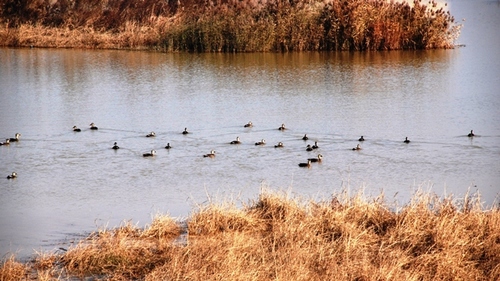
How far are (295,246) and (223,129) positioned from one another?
311 inches

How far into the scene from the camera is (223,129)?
16203 mm

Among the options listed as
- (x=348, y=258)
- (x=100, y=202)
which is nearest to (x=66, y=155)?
(x=100, y=202)

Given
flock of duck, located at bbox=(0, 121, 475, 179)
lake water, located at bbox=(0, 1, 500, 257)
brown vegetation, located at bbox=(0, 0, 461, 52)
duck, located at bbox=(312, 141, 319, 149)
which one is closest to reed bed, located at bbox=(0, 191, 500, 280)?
lake water, located at bbox=(0, 1, 500, 257)

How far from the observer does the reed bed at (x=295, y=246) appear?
792 cm

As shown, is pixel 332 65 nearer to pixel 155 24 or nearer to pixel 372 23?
pixel 372 23

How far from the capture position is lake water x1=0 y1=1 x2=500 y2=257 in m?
11.6

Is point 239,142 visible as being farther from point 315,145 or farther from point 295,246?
point 295,246

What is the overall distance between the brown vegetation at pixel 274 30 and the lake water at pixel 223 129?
0.84 meters

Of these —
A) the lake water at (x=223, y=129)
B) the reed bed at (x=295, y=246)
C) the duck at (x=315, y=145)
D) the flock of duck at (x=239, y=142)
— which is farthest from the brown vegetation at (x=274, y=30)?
the reed bed at (x=295, y=246)

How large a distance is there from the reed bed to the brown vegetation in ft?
57.4

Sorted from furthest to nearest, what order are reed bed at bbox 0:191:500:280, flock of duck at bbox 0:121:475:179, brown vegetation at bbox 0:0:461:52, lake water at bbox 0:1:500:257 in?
1. brown vegetation at bbox 0:0:461:52
2. flock of duck at bbox 0:121:475:179
3. lake water at bbox 0:1:500:257
4. reed bed at bbox 0:191:500:280

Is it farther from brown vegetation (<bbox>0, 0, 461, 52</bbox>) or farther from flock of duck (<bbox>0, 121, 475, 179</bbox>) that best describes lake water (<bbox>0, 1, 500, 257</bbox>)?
brown vegetation (<bbox>0, 0, 461, 52</bbox>)

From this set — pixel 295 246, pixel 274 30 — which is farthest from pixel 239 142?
pixel 274 30

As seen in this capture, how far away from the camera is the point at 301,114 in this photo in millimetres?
17578
